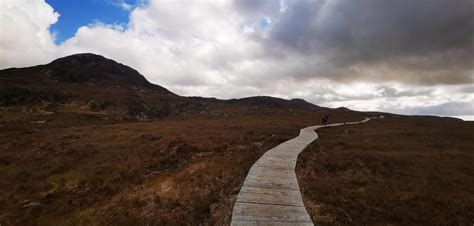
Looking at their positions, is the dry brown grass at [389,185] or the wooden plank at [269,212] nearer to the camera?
the wooden plank at [269,212]

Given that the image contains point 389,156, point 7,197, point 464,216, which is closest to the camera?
point 464,216

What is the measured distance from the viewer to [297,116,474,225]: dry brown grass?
12.8 metres

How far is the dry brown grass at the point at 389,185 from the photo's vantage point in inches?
506

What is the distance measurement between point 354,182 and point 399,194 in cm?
246

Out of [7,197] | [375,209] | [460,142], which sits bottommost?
[7,197]

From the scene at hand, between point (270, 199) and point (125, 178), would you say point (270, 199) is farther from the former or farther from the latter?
point (125, 178)

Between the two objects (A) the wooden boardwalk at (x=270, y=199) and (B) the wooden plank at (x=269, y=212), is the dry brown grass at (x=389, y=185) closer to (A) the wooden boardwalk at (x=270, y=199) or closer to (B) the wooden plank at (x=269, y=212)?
(A) the wooden boardwalk at (x=270, y=199)

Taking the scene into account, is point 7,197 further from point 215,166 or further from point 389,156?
point 389,156

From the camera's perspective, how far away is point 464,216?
13266mm

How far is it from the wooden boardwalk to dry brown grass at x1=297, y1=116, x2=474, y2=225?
37.6 inches

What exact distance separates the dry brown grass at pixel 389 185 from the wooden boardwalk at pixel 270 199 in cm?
96

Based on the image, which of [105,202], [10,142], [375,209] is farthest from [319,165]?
[10,142]

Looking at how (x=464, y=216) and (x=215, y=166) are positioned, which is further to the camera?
(x=215, y=166)

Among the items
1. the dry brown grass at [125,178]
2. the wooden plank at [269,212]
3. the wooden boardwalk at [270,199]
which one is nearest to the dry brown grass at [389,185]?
the wooden boardwalk at [270,199]
